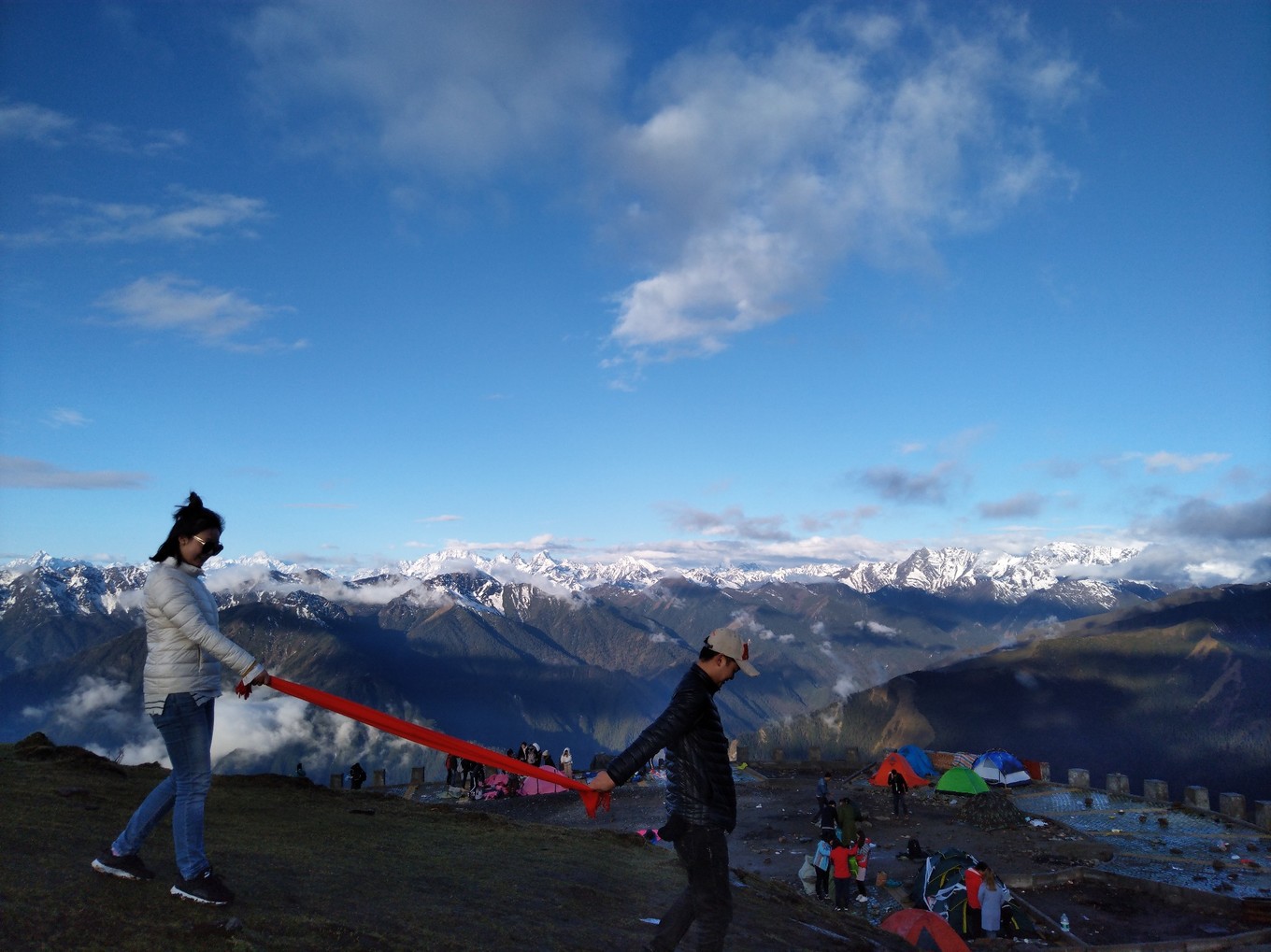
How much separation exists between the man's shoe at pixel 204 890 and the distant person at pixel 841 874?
12.8 metres

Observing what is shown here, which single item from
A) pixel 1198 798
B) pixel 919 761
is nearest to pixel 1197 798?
pixel 1198 798

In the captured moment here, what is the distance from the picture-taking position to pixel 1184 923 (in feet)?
50.6

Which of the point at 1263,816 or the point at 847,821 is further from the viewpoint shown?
the point at 1263,816

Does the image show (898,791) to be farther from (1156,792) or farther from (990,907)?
(990,907)

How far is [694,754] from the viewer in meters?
5.68

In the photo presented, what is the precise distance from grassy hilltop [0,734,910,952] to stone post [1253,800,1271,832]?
69.8 feet

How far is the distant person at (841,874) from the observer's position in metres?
15.3

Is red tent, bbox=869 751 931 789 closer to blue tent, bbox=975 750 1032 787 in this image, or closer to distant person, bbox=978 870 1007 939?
blue tent, bbox=975 750 1032 787

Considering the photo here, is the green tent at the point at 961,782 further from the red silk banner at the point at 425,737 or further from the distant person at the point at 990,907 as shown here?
the red silk banner at the point at 425,737

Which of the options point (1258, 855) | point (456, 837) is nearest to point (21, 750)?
point (456, 837)

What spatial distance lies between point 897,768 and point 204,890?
3114 centimetres

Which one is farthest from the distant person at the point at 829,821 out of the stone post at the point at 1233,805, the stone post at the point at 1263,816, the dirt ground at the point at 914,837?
the stone post at the point at 1233,805

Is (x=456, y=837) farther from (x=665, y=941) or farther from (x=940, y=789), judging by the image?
(x=940, y=789)

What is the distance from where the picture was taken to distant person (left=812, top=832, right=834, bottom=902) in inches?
634
